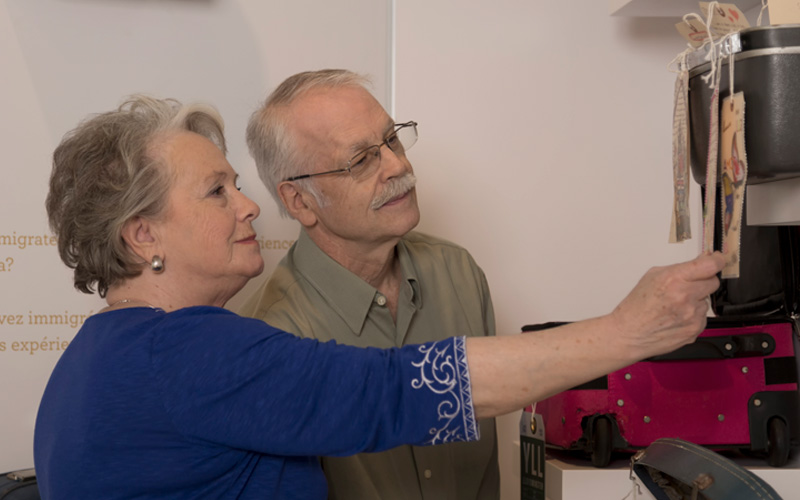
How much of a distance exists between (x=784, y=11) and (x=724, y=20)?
80mm

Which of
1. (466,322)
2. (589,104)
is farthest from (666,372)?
→ (589,104)

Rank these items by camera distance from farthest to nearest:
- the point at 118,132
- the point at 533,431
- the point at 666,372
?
1. the point at 533,431
2. the point at 666,372
3. the point at 118,132

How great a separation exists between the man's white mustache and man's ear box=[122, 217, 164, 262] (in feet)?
1.73

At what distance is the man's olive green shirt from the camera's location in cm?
158

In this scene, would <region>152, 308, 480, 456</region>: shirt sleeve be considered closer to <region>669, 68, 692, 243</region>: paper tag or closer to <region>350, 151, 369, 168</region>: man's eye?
<region>669, 68, 692, 243</region>: paper tag

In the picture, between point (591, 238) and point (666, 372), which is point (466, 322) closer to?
point (666, 372)

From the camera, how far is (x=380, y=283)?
176 centimetres

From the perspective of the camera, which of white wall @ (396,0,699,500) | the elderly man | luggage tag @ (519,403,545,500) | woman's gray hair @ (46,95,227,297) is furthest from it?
white wall @ (396,0,699,500)

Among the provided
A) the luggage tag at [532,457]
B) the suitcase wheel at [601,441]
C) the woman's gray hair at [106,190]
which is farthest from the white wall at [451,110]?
the woman's gray hair at [106,190]

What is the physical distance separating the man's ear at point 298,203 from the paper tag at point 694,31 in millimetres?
842

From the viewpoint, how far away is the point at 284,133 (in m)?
1.72

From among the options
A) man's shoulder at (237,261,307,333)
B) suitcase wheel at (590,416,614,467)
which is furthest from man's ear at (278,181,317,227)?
suitcase wheel at (590,416,614,467)

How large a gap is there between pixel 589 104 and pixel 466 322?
0.89 m

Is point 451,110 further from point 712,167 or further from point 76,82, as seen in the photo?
point 712,167
